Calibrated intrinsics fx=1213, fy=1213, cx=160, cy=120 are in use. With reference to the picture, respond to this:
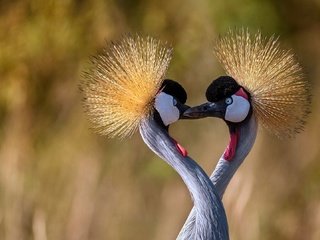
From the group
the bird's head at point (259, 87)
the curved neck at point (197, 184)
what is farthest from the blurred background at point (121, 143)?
the curved neck at point (197, 184)

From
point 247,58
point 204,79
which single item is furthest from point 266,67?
point 204,79

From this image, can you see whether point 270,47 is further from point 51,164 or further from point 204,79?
point 51,164

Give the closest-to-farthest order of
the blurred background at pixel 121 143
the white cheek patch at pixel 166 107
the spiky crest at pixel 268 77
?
the white cheek patch at pixel 166 107 → the spiky crest at pixel 268 77 → the blurred background at pixel 121 143

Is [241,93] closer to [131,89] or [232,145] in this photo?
[232,145]

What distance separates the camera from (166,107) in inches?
97.0

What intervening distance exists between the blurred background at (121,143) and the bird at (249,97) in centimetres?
188

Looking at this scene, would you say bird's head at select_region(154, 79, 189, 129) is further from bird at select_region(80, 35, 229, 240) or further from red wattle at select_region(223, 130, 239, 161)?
red wattle at select_region(223, 130, 239, 161)

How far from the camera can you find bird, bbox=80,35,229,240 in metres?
2.51

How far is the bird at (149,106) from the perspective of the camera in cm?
251

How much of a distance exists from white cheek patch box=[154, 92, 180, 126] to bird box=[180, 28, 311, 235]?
0.03 metres

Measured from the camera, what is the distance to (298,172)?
469 centimetres

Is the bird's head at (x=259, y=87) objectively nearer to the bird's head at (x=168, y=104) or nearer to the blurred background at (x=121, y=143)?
the bird's head at (x=168, y=104)

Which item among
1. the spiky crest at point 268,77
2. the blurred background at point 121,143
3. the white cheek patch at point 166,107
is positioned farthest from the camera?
the blurred background at point 121,143

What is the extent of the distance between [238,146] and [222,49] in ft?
0.76
